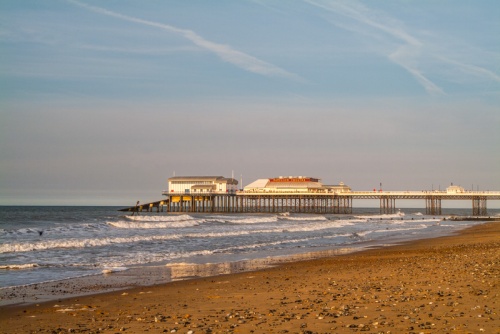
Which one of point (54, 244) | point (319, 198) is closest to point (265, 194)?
point (319, 198)

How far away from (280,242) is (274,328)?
2131cm

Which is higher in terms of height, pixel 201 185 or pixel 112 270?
pixel 201 185

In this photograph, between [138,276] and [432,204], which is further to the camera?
[432,204]

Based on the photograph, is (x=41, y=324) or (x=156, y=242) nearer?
(x=41, y=324)

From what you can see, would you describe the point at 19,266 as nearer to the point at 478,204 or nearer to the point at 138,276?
the point at 138,276

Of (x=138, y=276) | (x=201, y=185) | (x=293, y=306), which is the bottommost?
(x=138, y=276)

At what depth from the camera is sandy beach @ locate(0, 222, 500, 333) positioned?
25.5 ft

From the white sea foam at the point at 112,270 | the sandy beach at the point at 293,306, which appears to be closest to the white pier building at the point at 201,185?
the white sea foam at the point at 112,270

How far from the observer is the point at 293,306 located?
31.0ft

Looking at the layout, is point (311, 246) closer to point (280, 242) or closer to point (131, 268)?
point (280, 242)

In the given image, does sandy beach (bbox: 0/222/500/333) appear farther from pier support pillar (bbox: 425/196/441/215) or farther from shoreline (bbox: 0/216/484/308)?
pier support pillar (bbox: 425/196/441/215)

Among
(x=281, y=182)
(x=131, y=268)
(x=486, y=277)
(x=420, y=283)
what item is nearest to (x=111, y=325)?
(x=420, y=283)

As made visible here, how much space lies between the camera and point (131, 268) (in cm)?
1683

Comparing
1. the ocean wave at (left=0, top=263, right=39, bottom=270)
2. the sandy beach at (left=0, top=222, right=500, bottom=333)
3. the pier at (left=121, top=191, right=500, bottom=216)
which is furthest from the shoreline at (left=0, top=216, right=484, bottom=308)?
the pier at (left=121, top=191, right=500, bottom=216)
